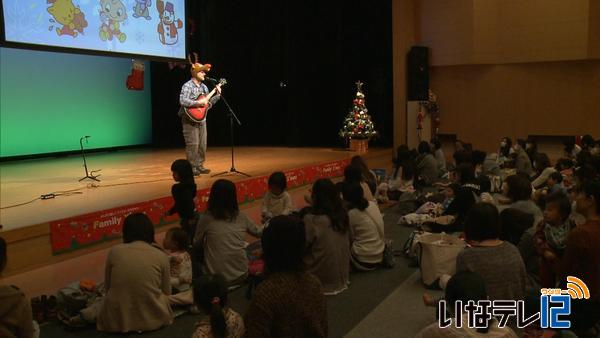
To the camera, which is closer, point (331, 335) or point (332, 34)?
point (331, 335)

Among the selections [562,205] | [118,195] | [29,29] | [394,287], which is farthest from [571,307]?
[29,29]

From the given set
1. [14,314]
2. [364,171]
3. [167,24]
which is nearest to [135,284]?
[14,314]

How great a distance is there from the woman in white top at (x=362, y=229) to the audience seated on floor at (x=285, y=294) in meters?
2.18

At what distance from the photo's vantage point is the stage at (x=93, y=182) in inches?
172

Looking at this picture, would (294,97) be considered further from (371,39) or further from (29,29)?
(29,29)

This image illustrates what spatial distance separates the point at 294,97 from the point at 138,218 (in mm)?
9400

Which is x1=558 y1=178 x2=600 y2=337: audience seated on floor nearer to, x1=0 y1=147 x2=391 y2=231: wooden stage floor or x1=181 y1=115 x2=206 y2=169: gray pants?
x1=0 y1=147 x2=391 y2=231: wooden stage floor

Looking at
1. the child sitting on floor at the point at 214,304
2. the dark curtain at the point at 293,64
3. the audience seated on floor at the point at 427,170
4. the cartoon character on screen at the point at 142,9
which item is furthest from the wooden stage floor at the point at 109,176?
the child sitting on floor at the point at 214,304

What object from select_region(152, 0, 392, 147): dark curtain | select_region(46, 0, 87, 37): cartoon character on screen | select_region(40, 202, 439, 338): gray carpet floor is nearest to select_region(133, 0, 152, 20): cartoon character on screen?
select_region(46, 0, 87, 37): cartoon character on screen

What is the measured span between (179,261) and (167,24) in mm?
5421

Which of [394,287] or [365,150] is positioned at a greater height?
[365,150]

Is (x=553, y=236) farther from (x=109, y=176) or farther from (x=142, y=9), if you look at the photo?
(x=142, y=9)

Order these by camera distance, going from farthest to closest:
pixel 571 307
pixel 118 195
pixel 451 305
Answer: pixel 118 195, pixel 571 307, pixel 451 305

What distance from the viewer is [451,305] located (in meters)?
2.01
